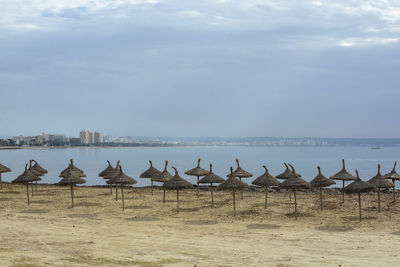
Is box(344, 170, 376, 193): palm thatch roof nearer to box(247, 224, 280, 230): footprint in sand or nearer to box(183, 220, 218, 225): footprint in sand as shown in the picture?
box(247, 224, 280, 230): footprint in sand

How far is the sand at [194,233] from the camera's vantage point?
1253 centimetres

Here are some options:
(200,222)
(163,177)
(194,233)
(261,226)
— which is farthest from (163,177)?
(194,233)

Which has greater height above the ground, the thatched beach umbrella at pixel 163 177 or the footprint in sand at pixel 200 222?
the thatched beach umbrella at pixel 163 177

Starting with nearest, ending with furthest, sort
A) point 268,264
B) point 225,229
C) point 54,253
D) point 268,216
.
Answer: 1. point 268,264
2. point 54,253
3. point 225,229
4. point 268,216

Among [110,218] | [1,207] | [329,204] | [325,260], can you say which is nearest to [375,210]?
[329,204]

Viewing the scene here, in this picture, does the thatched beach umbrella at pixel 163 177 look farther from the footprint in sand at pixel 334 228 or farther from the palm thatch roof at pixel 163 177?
the footprint in sand at pixel 334 228

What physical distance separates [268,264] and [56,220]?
10.3m

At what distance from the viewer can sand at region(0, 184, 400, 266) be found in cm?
1253

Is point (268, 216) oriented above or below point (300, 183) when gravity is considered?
below

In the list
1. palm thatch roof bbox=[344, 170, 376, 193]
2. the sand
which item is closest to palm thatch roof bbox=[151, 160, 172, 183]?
the sand

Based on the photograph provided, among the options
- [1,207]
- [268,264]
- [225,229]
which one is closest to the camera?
[268,264]

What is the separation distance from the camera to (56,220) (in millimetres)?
18969

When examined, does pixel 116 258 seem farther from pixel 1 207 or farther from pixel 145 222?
pixel 1 207

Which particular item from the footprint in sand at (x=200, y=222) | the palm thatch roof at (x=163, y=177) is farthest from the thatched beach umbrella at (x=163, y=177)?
the footprint in sand at (x=200, y=222)
